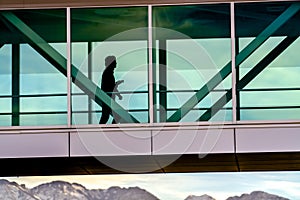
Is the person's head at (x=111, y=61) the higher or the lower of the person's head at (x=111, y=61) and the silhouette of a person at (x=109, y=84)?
the higher

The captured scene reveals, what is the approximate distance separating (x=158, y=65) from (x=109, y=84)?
0.97 metres

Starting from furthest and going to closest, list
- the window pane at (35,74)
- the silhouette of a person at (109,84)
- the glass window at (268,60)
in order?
the window pane at (35,74) < the silhouette of a person at (109,84) < the glass window at (268,60)

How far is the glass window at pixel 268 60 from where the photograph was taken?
682 inches

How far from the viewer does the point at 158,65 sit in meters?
17.5

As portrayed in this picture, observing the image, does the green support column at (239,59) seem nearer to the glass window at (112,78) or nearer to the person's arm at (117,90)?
the glass window at (112,78)

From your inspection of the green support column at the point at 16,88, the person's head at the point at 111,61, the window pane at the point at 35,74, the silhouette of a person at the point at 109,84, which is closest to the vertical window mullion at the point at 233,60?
the silhouette of a person at the point at 109,84

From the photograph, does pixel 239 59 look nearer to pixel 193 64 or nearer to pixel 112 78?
pixel 193 64

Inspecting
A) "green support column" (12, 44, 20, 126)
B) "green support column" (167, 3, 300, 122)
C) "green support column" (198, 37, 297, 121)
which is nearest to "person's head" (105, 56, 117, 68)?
"green support column" (167, 3, 300, 122)

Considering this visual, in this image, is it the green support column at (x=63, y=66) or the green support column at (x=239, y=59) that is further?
the green support column at (x=63, y=66)

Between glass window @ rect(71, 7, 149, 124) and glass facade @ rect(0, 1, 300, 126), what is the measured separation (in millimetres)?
18

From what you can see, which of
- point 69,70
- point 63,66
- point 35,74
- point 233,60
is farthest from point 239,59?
point 35,74

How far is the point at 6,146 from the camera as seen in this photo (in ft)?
57.4

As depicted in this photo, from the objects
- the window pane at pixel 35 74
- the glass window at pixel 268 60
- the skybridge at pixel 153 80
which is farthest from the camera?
the window pane at pixel 35 74

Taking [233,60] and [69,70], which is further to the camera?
[69,70]
